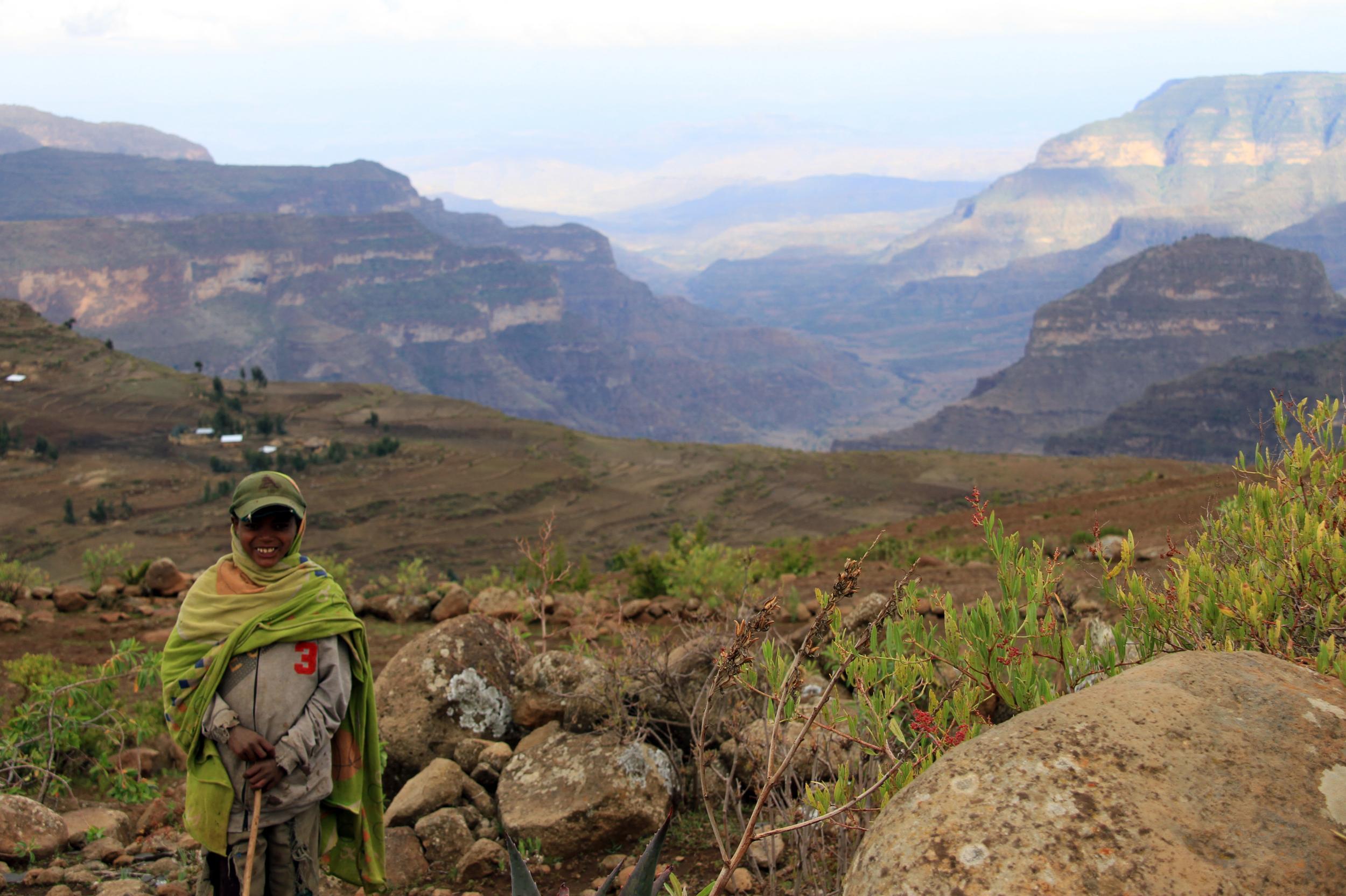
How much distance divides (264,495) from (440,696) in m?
2.81

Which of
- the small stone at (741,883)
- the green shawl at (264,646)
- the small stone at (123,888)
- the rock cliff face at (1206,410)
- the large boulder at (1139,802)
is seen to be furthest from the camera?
the rock cliff face at (1206,410)

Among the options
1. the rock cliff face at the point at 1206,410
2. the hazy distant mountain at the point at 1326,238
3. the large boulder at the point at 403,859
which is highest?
the hazy distant mountain at the point at 1326,238

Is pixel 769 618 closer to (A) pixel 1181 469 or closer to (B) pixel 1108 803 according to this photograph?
(B) pixel 1108 803

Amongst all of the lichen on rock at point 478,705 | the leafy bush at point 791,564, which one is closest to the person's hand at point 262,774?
the lichen on rock at point 478,705

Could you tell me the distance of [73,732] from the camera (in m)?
5.80

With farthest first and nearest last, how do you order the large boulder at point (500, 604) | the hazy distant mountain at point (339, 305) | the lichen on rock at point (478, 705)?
the hazy distant mountain at point (339, 305), the large boulder at point (500, 604), the lichen on rock at point (478, 705)

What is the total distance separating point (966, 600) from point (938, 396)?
187774 millimetres

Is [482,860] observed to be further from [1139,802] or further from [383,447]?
[383,447]

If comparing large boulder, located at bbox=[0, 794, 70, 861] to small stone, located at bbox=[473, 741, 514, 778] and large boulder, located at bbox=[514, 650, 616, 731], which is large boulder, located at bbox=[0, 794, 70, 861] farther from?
large boulder, located at bbox=[514, 650, 616, 731]

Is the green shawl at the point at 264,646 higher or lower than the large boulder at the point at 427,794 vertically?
higher

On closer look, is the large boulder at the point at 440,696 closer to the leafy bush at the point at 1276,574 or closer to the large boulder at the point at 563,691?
the large boulder at the point at 563,691

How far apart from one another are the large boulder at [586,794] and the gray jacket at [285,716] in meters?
1.48

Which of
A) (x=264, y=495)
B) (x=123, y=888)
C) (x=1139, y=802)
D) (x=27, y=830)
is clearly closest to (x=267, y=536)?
(x=264, y=495)

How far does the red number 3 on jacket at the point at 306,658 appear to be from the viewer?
3.33 metres
